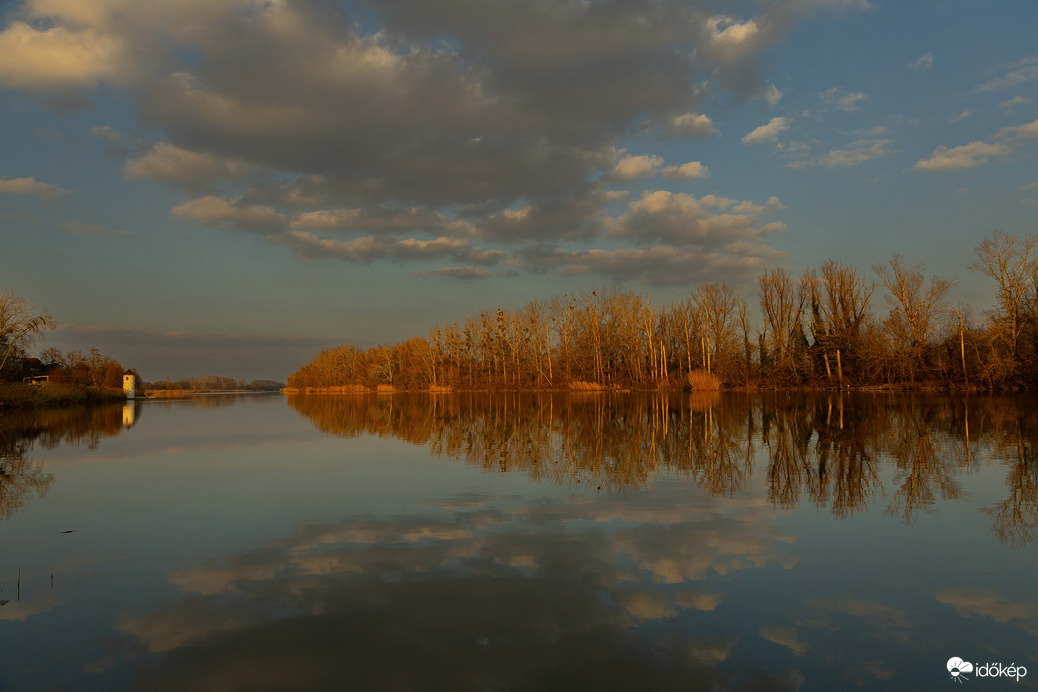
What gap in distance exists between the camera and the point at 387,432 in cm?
1872

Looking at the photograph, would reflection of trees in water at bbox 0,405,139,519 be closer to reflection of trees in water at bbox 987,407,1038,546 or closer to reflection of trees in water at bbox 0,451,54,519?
reflection of trees in water at bbox 0,451,54,519

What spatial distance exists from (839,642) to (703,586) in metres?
1.13

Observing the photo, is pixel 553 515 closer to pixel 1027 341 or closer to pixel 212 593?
pixel 212 593

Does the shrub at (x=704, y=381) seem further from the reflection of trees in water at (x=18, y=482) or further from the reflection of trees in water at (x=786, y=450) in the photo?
the reflection of trees in water at (x=18, y=482)

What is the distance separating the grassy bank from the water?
28.6 meters

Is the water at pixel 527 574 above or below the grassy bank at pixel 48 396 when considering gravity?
below

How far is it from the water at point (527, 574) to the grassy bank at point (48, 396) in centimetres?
2857

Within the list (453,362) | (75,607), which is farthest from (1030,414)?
(453,362)

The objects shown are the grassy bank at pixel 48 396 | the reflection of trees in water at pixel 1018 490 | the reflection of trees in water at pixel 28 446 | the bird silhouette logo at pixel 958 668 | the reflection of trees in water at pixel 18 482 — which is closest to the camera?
the bird silhouette logo at pixel 958 668

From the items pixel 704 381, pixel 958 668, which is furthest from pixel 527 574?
pixel 704 381

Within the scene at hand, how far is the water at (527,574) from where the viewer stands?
137 inches

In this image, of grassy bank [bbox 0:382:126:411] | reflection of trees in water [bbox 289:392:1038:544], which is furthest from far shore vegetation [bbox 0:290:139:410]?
reflection of trees in water [bbox 289:392:1038:544]

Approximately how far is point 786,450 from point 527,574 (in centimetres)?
934

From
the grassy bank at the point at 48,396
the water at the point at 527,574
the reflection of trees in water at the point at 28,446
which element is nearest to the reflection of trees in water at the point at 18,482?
the reflection of trees in water at the point at 28,446
